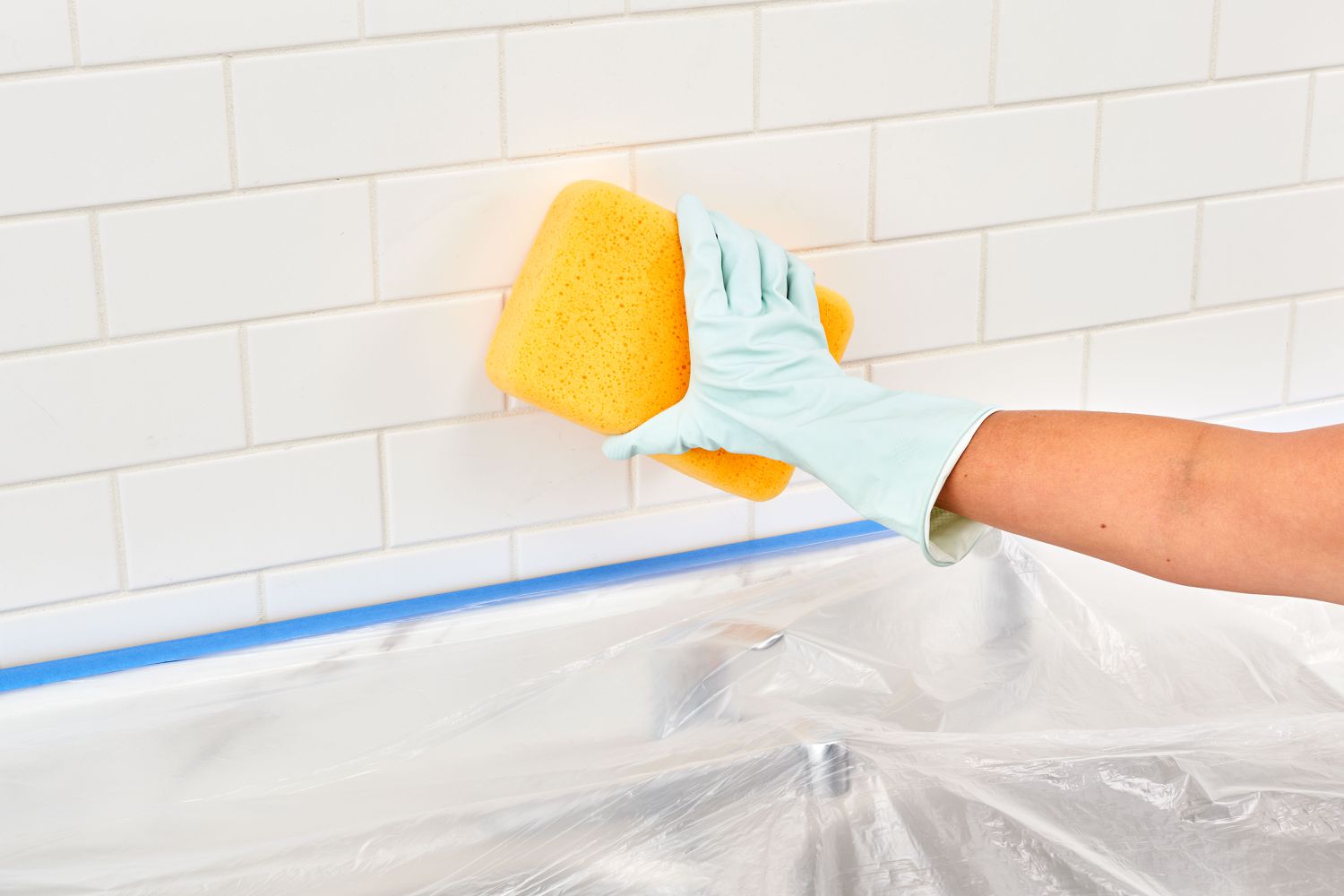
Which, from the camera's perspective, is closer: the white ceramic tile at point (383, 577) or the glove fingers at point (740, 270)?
the glove fingers at point (740, 270)

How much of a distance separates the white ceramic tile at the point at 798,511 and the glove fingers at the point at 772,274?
296 mm

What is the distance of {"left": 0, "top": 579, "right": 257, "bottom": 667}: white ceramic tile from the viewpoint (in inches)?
46.8

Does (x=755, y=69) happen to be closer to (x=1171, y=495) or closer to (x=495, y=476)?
(x=495, y=476)

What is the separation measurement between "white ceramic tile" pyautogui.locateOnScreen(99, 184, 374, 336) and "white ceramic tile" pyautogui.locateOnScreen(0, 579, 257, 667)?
0.24 m

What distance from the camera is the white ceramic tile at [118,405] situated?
1126 millimetres

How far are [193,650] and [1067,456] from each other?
0.76 metres

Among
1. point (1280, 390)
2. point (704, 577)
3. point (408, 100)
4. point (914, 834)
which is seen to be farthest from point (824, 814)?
point (1280, 390)

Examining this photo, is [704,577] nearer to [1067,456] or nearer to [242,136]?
[1067,456]

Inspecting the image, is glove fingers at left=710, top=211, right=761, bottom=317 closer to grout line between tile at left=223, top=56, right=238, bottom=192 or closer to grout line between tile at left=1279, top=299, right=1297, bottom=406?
grout line between tile at left=223, top=56, right=238, bottom=192

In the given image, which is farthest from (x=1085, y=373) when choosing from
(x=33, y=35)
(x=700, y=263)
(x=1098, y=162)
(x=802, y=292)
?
(x=33, y=35)

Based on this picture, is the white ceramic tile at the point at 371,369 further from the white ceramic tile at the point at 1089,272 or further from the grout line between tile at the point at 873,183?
the white ceramic tile at the point at 1089,272

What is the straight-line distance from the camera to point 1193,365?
5.13 feet

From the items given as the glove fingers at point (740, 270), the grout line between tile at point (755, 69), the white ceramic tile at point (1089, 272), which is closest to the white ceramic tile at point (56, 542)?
the glove fingers at point (740, 270)

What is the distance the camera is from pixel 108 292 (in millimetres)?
1124
